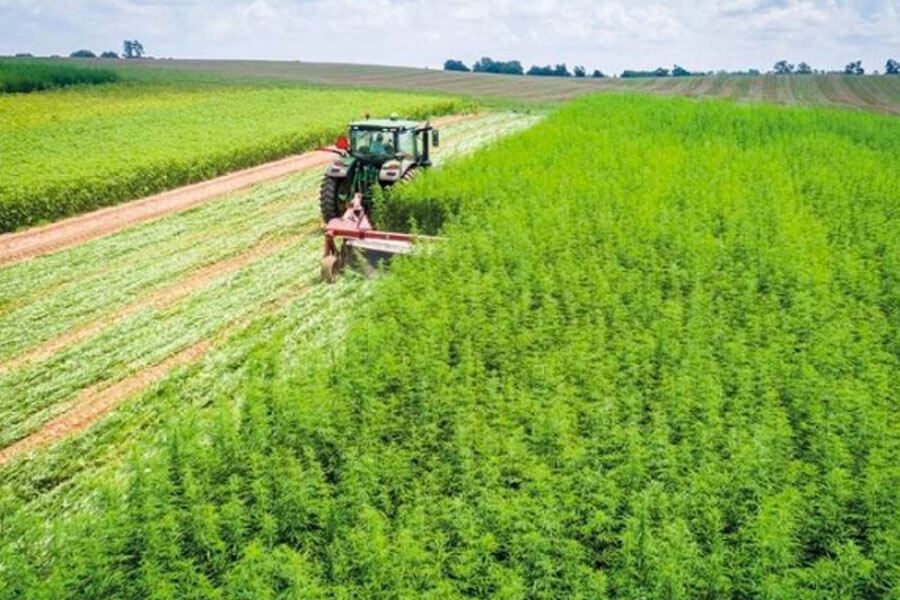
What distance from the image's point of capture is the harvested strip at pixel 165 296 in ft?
29.4

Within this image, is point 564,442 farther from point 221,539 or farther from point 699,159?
point 699,159

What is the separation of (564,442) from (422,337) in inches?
84.1

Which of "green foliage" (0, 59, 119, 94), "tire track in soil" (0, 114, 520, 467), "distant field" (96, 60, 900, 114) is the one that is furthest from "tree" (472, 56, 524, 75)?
"tire track in soil" (0, 114, 520, 467)

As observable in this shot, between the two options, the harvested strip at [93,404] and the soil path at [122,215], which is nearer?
the harvested strip at [93,404]

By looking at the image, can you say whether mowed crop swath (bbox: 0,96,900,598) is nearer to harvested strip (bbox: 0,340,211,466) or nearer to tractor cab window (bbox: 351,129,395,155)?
harvested strip (bbox: 0,340,211,466)

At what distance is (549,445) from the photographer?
5684mm

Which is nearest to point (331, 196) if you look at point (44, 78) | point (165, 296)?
point (165, 296)

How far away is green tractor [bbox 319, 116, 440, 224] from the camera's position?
13.9 meters

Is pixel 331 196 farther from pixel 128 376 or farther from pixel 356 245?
pixel 128 376

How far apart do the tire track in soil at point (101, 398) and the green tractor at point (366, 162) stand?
452cm

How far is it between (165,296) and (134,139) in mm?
14542

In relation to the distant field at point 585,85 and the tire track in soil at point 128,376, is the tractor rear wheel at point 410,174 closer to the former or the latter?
the tire track in soil at point 128,376

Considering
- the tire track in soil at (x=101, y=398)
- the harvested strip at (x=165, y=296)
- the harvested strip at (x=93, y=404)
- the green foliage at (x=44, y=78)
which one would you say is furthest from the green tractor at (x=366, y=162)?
the green foliage at (x=44, y=78)

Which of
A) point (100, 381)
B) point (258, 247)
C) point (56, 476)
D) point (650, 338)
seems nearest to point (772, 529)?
point (650, 338)
